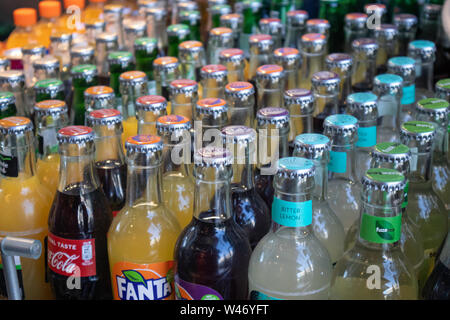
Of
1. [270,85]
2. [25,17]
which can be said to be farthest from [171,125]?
[25,17]

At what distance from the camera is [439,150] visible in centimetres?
99

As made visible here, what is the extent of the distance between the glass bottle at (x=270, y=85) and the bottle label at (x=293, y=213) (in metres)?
0.45

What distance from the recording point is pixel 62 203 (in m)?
0.90

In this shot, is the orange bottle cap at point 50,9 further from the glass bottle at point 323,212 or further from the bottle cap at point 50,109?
the glass bottle at point 323,212

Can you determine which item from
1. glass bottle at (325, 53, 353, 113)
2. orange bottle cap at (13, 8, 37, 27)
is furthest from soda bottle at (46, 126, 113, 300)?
orange bottle cap at (13, 8, 37, 27)

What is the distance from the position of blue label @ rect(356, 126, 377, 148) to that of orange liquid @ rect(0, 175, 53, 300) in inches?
20.1

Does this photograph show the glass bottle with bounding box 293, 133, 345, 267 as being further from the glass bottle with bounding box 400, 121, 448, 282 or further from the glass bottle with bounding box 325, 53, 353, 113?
the glass bottle with bounding box 325, 53, 353, 113

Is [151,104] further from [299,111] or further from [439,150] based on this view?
[439,150]

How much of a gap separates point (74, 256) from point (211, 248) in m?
0.23

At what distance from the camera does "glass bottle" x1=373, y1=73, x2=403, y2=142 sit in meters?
1.06
